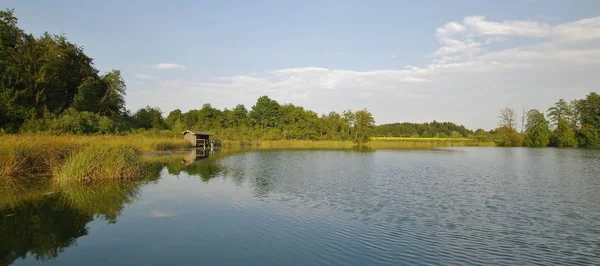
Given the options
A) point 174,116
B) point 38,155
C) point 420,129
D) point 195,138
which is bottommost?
point 38,155

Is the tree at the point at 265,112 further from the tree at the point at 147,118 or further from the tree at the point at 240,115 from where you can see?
the tree at the point at 147,118

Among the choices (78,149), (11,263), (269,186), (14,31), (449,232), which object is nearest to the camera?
(11,263)

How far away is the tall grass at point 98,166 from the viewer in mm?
14641

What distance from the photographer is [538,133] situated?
72.6 m

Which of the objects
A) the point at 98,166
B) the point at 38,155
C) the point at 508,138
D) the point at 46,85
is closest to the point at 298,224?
the point at 98,166

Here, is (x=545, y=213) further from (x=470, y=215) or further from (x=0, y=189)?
(x=0, y=189)

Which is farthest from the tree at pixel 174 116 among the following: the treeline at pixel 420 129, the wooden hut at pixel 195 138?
the treeline at pixel 420 129

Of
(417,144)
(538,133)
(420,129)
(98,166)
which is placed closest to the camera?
(98,166)

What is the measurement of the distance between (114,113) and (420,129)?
10694 centimetres

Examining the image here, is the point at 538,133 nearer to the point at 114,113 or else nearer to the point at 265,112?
the point at 265,112

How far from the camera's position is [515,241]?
7.62m

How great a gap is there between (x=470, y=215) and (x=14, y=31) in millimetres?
47152

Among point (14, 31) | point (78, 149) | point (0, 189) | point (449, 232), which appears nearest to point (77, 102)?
point (14, 31)

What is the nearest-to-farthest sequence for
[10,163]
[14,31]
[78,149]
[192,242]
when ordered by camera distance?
[192,242], [10,163], [78,149], [14,31]
